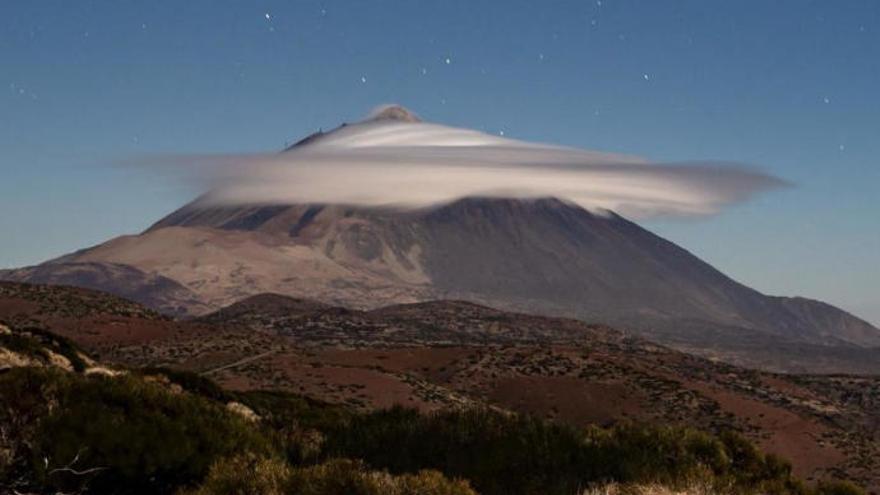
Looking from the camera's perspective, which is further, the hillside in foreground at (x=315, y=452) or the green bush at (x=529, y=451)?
the green bush at (x=529, y=451)

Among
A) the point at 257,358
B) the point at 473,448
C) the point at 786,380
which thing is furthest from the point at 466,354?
the point at 473,448

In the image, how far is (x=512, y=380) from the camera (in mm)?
96250

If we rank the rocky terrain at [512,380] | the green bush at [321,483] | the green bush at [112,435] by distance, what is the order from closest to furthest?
the green bush at [321,483], the green bush at [112,435], the rocky terrain at [512,380]

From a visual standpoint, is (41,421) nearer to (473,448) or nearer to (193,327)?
(473,448)

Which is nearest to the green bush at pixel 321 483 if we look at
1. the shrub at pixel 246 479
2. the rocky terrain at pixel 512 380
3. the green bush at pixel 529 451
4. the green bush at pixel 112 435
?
the shrub at pixel 246 479

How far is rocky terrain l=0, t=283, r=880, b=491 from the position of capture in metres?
76.6

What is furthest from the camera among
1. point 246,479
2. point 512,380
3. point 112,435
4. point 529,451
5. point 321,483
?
point 512,380

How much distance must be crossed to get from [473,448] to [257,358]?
78.3 meters

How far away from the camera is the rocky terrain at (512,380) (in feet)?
251

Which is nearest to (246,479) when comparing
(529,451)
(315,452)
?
(315,452)

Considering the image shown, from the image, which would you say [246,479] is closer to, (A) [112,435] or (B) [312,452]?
(A) [112,435]

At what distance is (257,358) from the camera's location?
91.6m

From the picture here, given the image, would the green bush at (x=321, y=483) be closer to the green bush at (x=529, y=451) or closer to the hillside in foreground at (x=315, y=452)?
the hillside in foreground at (x=315, y=452)

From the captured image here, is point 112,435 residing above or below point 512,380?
above
